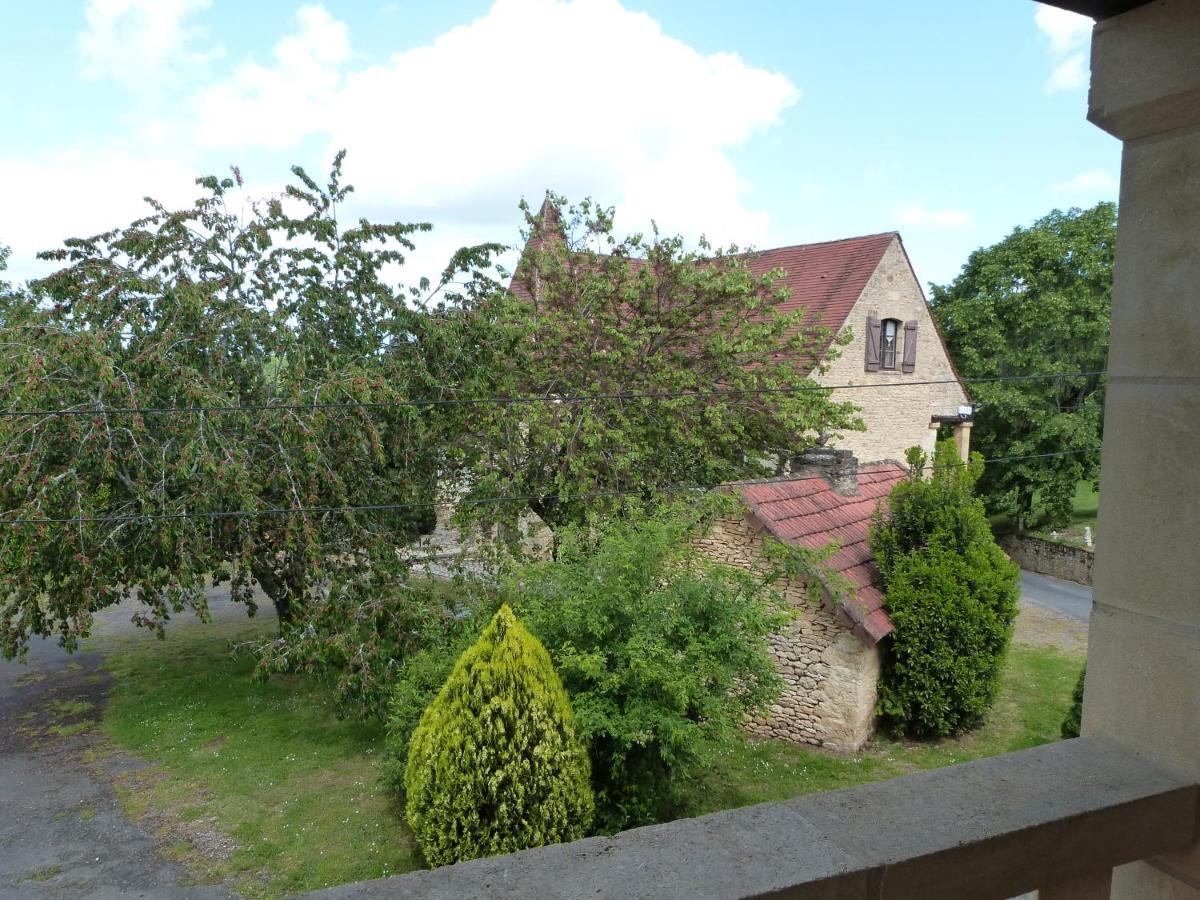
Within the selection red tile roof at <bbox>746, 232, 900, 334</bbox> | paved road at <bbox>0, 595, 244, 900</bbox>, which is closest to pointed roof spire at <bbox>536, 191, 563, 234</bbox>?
red tile roof at <bbox>746, 232, 900, 334</bbox>

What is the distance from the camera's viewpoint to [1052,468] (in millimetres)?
25234

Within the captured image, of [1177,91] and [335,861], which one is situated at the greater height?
[1177,91]

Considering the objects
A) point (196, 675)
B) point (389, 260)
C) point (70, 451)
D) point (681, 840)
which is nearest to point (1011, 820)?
point (681, 840)

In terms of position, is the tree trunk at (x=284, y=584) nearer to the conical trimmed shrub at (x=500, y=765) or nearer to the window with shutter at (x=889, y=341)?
the conical trimmed shrub at (x=500, y=765)

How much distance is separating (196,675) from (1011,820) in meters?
17.6

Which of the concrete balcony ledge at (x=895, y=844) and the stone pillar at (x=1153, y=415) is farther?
the stone pillar at (x=1153, y=415)

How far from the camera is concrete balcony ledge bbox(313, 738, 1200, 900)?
115 centimetres

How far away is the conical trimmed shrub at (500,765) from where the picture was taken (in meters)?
8.12

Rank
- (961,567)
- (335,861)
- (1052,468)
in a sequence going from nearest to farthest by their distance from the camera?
(335,861) → (961,567) → (1052,468)

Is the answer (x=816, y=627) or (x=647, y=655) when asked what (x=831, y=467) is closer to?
(x=816, y=627)

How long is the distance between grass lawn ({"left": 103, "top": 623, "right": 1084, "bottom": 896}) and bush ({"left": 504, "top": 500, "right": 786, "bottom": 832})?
1016 mm

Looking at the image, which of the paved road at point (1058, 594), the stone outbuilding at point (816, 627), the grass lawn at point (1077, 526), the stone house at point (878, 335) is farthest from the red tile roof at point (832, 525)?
the grass lawn at point (1077, 526)

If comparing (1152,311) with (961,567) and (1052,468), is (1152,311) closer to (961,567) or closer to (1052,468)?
(961,567)

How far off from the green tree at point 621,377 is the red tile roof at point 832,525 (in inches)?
80.0
